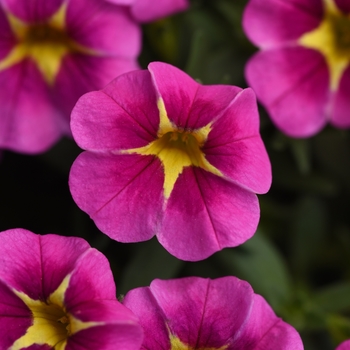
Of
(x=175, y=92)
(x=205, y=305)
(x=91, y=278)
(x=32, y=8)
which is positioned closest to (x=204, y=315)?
(x=205, y=305)

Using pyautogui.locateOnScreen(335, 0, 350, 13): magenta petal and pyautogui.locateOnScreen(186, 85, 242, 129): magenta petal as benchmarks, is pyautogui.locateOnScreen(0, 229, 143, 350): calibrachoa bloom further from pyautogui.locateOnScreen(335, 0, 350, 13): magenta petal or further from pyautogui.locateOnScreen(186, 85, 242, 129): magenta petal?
pyautogui.locateOnScreen(335, 0, 350, 13): magenta petal

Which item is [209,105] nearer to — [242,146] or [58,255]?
[242,146]

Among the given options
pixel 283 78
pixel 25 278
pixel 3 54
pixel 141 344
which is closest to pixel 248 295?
pixel 141 344

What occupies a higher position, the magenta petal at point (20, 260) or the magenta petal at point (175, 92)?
the magenta petal at point (175, 92)

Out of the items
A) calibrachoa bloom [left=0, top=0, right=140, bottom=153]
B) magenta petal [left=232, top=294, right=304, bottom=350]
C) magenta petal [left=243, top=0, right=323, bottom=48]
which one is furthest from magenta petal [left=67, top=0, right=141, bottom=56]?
magenta petal [left=232, top=294, right=304, bottom=350]

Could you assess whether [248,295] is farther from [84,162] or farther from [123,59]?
[123,59]

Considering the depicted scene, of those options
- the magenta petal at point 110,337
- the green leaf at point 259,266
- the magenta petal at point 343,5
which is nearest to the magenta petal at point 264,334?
the magenta petal at point 110,337

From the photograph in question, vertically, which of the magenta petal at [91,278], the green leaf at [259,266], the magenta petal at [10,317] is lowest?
the green leaf at [259,266]

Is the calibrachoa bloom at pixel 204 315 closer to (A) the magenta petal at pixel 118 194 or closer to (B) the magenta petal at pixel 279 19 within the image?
(A) the magenta petal at pixel 118 194
